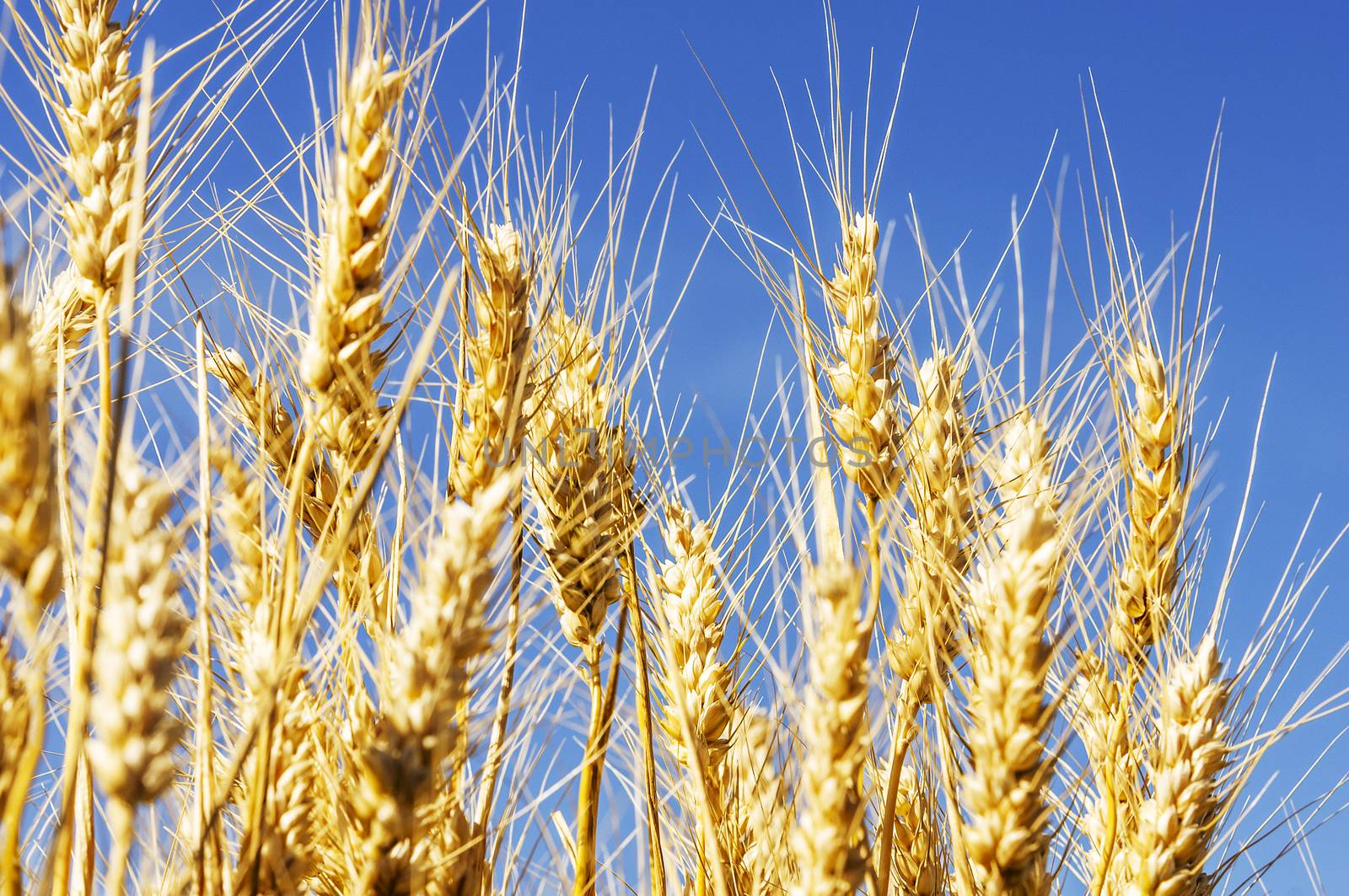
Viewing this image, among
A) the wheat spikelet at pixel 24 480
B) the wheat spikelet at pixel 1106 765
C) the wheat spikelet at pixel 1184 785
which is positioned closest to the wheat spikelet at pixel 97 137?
the wheat spikelet at pixel 24 480

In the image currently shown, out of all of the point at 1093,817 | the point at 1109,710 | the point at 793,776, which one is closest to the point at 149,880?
the point at 793,776

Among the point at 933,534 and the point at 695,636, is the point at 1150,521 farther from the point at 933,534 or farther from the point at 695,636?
the point at 695,636

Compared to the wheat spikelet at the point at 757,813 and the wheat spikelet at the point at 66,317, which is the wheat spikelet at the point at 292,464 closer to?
the wheat spikelet at the point at 66,317

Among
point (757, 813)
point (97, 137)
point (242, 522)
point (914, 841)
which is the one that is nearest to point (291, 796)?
point (242, 522)

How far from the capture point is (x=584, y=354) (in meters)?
2.44

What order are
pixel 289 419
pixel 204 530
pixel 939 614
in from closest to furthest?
pixel 204 530 < pixel 939 614 < pixel 289 419

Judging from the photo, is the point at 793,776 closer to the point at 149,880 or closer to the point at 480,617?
the point at 480,617

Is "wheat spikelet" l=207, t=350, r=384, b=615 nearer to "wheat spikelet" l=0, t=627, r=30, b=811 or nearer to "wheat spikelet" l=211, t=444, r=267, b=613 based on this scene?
"wheat spikelet" l=211, t=444, r=267, b=613

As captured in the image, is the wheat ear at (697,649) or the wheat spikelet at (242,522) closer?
the wheat spikelet at (242,522)

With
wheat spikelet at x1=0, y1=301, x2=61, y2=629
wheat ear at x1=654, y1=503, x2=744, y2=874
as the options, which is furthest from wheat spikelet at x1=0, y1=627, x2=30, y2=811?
wheat ear at x1=654, y1=503, x2=744, y2=874

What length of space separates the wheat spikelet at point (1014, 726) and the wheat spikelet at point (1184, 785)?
0.34 meters

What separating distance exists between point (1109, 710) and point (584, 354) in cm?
127

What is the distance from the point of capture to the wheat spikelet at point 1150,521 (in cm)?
243

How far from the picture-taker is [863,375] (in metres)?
2.32
